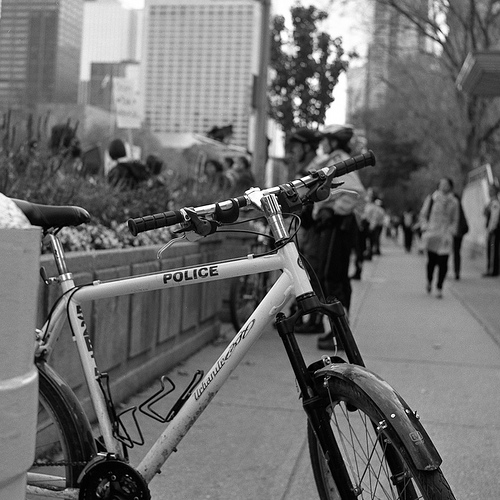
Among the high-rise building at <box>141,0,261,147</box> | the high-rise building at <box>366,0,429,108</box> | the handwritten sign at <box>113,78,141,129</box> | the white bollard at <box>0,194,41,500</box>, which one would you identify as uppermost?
the high-rise building at <box>366,0,429,108</box>

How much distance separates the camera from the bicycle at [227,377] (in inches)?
96.0

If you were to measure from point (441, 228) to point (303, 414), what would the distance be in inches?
290

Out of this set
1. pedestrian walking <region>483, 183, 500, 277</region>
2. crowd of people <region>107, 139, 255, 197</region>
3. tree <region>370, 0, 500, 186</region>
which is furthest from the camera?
tree <region>370, 0, 500, 186</region>

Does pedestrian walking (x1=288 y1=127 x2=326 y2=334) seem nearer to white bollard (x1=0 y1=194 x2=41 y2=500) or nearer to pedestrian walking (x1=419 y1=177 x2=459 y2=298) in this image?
pedestrian walking (x1=419 y1=177 x2=459 y2=298)

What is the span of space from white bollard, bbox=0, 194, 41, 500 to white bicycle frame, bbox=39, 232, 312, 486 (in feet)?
3.69

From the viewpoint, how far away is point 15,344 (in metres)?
1.57

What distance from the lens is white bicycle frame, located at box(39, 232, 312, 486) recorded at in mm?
2654

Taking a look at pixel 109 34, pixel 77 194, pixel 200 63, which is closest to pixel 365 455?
pixel 77 194

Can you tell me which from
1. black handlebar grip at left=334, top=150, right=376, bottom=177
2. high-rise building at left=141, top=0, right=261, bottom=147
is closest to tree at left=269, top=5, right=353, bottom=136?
high-rise building at left=141, top=0, right=261, bottom=147

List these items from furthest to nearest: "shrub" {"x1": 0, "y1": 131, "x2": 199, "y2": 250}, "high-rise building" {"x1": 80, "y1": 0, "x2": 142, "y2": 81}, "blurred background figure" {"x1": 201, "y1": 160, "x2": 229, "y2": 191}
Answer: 1. "high-rise building" {"x1": 80, "y1": 0, "x2": 142, "y2": 81}
2. "blurred background figure" {"x1": 201, "y1": 160, "x2": 229, "y2": 191}
3. "shrub" {"x1": 0, "y1": 131, "x2": 199, "y2": 250}

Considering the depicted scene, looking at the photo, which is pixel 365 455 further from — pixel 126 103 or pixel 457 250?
pixel 457 250

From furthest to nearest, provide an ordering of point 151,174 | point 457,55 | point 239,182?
point 457,55 < point 239,182 < point 151,174

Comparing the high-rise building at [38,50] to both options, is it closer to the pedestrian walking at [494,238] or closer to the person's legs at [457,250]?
the person's legs at [457,250]

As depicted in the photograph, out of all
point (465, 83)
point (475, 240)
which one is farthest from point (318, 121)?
point (475, 240)
